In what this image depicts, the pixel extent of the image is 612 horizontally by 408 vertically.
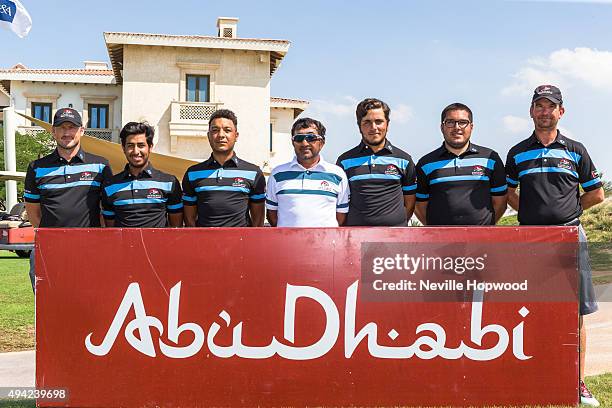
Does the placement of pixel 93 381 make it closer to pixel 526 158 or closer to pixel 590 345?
pixel 526 158

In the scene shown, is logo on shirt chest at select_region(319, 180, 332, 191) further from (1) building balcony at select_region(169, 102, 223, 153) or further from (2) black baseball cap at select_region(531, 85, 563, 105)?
(1) building balcony at select_region(169, 102, 223, 153)

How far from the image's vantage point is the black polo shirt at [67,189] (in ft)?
15.9

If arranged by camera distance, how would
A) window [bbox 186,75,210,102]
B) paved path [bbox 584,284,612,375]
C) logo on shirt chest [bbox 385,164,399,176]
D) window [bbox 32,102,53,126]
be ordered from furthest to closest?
window [bbox 32,102,53,126] < window [bbox 186,75,210,102] < paved path [bbox 584,284,612,375] < logo on shirt chest [bbox 385,164,399,176]

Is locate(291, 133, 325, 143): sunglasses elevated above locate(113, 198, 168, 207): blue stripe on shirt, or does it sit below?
above

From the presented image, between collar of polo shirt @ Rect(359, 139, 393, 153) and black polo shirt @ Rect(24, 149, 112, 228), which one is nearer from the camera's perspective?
black polo shirt @ Rect(24, 149, 112, 228)

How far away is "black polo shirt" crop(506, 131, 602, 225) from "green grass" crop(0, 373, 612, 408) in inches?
49.9

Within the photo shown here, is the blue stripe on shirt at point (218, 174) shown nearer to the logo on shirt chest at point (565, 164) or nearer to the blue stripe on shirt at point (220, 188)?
the blue stripe on shirt at point (220, 188)

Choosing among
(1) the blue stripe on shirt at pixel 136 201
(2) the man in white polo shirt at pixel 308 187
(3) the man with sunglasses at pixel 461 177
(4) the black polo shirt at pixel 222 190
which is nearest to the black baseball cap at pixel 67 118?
(1) the blue stripe on shirt at pixel 136 201

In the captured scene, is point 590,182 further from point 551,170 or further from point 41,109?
point 41,109

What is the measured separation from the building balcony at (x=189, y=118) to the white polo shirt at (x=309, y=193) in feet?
88.8

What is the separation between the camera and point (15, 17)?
1411 centimetres

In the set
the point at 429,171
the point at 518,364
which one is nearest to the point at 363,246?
the point at 429,171

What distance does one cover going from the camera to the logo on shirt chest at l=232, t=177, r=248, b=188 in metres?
4.92

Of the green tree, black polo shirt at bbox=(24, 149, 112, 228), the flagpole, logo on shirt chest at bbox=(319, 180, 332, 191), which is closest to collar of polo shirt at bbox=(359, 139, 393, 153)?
logo on shirt chest at bbox=(319, 180, 332, 191)
